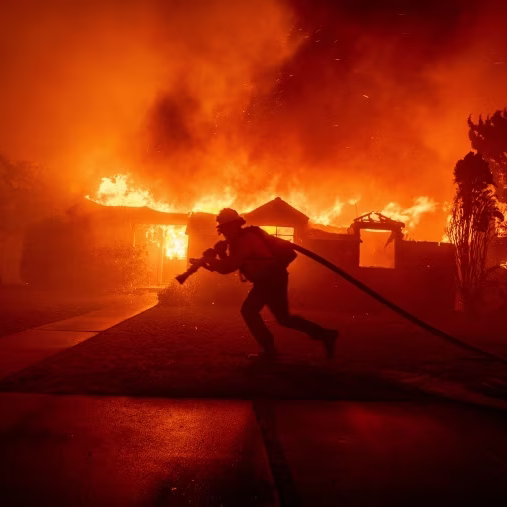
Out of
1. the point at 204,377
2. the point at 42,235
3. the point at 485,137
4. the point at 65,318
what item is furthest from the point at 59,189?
the point at 485,137

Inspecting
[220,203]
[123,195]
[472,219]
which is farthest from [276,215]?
[123,195]

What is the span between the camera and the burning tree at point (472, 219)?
12.6 m

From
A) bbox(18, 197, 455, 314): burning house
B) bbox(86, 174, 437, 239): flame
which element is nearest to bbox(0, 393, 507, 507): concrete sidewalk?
bbox(18, 197, 455, 314): burning house

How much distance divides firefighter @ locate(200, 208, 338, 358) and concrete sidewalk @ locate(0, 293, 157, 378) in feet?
7.35

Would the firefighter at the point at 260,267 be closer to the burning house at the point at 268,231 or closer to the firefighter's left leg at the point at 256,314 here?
the firefighter's left leg at the point at 256,314

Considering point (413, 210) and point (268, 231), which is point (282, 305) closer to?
point (268, 231)

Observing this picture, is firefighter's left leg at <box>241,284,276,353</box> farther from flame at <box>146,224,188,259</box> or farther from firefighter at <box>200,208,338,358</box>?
flame at <box>146,224,188,259</box>

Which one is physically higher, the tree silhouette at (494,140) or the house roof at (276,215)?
the tree silhouette at (494,140)

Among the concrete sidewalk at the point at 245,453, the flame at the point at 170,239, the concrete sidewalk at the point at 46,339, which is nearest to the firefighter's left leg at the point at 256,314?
the concrete sidewalk at the point at 245,453

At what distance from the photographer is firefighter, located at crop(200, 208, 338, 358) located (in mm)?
4664

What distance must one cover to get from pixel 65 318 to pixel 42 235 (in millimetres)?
13372

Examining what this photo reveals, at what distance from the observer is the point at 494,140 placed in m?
22.3

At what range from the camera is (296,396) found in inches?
135

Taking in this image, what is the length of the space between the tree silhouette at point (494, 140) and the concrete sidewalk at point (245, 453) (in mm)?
23124
